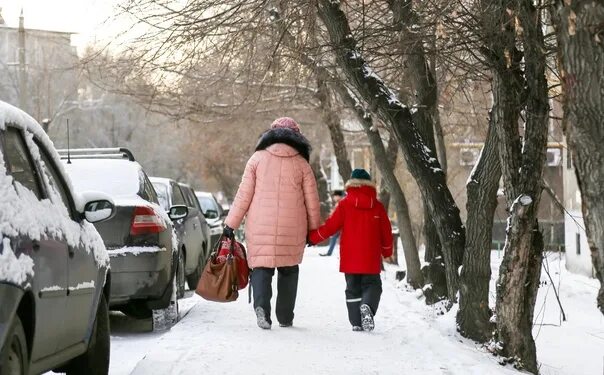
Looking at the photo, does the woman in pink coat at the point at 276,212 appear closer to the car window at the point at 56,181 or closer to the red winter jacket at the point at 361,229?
the red winter jacket at the point at 361,229

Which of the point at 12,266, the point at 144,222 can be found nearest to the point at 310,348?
the point at 144,222

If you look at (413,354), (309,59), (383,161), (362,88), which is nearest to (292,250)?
(413,354)

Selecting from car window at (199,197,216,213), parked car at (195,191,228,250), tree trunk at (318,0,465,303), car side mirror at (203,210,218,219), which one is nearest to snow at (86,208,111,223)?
tree trunk at (318,0,465,303)

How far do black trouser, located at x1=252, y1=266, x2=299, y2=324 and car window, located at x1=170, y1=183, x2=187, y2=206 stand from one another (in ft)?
20.1

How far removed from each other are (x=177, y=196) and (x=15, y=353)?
1182cm

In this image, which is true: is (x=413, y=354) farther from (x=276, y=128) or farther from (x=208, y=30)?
(x=208, y=30)

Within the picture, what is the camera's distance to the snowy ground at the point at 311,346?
7.90 metres

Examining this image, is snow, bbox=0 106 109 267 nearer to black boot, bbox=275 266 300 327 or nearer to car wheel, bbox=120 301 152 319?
black boot, bbox=275 266 300 327

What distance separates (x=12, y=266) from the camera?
15.5ft

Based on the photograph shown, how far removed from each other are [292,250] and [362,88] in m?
2.53

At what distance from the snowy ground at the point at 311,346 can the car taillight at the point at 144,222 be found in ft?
3.17

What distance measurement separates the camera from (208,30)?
12.9 meters

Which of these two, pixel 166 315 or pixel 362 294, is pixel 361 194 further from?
pixel 166 315

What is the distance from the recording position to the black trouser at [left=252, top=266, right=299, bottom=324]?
1006cm
